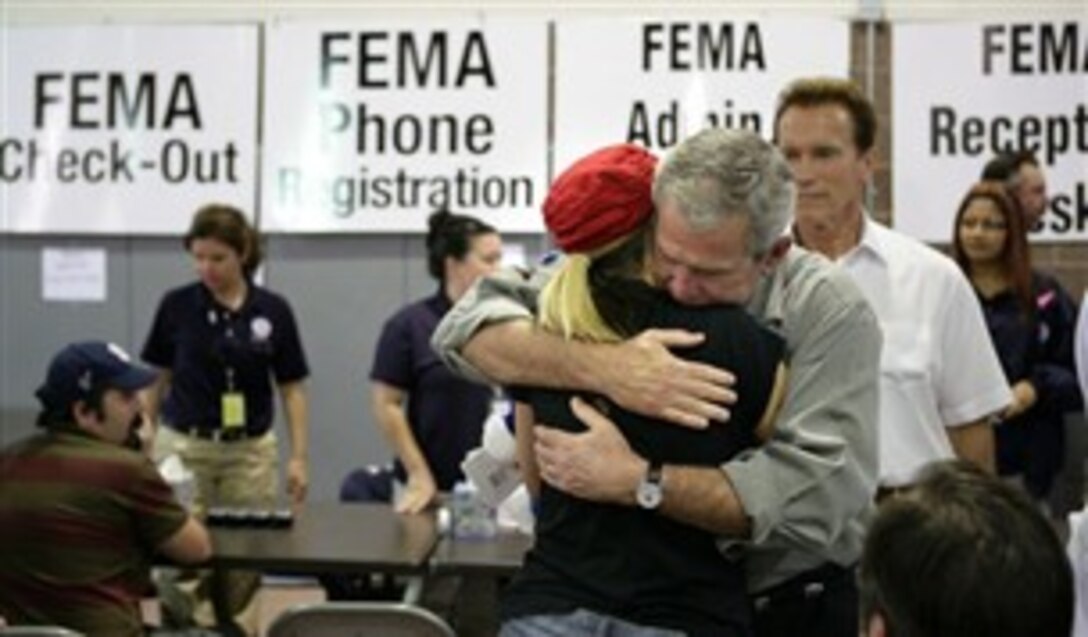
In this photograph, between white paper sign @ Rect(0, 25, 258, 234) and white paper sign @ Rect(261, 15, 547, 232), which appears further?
white paper sign @ Rect(0, 25, 258, 234)

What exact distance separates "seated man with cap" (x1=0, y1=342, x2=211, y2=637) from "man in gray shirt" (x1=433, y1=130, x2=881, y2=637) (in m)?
1.61

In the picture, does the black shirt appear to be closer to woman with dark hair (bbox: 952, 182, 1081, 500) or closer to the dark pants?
the dark pants

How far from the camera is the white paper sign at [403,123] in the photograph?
586 centimetres

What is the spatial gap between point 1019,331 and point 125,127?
12.4ft

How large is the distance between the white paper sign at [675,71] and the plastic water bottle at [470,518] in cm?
241

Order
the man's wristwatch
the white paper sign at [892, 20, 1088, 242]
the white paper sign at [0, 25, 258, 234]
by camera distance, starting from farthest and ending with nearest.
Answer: the white paper sign at [0, 25, 258, 234], the white paper sign at [892, 20, 1088, 242], the man's wristwatch

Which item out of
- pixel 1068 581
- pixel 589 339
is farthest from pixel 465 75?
pixel 1068 581

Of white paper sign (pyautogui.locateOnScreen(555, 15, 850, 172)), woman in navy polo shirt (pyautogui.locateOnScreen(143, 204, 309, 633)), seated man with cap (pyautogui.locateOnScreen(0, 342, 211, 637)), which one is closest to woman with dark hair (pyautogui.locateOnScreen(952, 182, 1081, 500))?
white paper sign (pyautogui.locateOnScreen(555, 15, 850, 172))

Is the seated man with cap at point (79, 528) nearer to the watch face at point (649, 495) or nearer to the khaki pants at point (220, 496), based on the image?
the khaki pants at point (220, 496)

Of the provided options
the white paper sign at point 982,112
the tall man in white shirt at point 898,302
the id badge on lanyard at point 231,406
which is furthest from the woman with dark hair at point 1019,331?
the id badge on lanyard at point 231,406

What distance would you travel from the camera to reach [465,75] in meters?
5.88

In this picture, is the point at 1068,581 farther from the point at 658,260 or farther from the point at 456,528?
the point at 456,528

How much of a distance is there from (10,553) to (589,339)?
190 centimetres

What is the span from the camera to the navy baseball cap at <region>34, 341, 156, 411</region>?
327 centimetres
